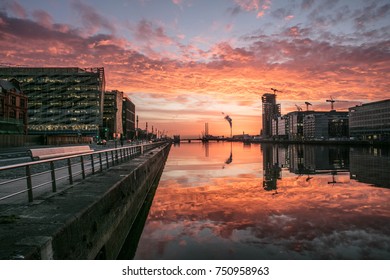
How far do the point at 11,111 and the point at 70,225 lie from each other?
72724 millimetres

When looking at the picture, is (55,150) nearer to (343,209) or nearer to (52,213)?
(52,213)

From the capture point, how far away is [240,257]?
1009 centimetres

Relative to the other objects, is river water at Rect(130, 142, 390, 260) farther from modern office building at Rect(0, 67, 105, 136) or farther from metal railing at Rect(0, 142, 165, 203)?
modern office building at Rect(0, 67, 105, 136)

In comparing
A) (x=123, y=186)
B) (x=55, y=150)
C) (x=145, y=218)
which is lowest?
(x=145, y=218)

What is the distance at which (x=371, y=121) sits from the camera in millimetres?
165875

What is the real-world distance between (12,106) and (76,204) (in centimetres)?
7143

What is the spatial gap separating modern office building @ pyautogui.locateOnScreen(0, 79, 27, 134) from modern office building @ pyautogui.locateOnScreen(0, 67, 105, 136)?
205ft

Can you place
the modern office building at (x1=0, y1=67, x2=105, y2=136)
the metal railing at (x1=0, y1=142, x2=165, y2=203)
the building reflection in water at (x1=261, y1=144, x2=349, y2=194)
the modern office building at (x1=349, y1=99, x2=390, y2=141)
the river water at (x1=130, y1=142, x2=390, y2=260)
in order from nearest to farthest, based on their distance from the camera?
1. the metal railing at (x1=0, y1=142, x2=165, y2=203)
2. the river water at (x1=130, y1=142, x2=390, y2=260)
3. the building reflection in water at (x1=261, y1=144, x2=349, y2=194)
4. the modern office building at (x1=0, y1=67, x2=105, y2=136)
5. the modern office building at (x1=349, y1=99, x2=390, y2=141)

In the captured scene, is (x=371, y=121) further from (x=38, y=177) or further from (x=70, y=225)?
(x=70, y=225)

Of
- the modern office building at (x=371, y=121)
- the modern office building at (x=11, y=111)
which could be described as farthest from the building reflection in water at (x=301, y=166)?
the modern office building at (x=371, y=121)

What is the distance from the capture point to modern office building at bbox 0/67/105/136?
5305 inches

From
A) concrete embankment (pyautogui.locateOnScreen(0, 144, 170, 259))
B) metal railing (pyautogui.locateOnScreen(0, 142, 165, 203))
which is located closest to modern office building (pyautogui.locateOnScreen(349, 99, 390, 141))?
metal railing (pyautogui.locateOnScreen(0, 142, 165, 203))

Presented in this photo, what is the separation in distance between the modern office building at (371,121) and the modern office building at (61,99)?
137 metres

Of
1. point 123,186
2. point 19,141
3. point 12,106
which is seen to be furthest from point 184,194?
point 12,106
